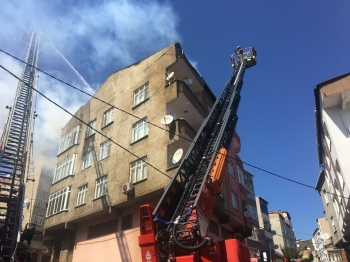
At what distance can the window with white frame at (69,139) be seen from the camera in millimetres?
23969

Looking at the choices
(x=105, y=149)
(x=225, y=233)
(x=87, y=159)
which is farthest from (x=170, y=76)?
(x=225, y=233)

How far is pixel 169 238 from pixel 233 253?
186 cm

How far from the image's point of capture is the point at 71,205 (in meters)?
20.1

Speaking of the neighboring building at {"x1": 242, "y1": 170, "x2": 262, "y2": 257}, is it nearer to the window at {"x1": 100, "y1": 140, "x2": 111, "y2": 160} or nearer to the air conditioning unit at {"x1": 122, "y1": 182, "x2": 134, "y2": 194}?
the air conditioning unit at {"x1": 122, "y1": 182, "x2": 134, "y2": 194}

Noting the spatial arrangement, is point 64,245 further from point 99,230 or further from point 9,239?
point 9,239

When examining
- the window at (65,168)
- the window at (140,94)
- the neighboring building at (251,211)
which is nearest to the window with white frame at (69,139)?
the window at (65,168)

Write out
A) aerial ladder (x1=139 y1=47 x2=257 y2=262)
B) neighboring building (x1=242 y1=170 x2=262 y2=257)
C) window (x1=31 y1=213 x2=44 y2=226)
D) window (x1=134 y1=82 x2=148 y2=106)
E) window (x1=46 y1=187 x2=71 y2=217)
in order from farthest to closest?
window (x1=31 y1=213 x2=44 y2=226), neighboring building (x1=242 y1=170 x2=262 y2=257), window (x1=46 y1=187 x2=71 y2=217), window (x1=134 y1=82 x2=148 y2=106), aerial ladder (x1=139 y1=47 x2=257 y2=262)

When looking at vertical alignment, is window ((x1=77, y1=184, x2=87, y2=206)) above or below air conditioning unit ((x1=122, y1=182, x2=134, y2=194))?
above

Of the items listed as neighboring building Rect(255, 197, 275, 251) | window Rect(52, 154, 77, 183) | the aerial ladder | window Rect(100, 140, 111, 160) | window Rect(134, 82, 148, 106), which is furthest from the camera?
neighboring building Rect(255, 197, 275, 251)

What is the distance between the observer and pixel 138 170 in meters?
17.0

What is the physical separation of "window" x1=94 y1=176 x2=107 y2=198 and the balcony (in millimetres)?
6745

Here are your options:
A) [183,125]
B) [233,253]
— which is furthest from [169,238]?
[183,125]

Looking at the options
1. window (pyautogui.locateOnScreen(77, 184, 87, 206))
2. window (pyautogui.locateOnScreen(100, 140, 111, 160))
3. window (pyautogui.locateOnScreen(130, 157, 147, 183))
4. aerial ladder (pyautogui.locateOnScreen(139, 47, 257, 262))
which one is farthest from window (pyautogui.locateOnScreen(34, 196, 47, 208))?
aerial ladder (pyautogui.locateOnScreen(139, 47, 257, 262))

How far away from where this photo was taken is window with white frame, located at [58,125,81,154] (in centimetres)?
2397
